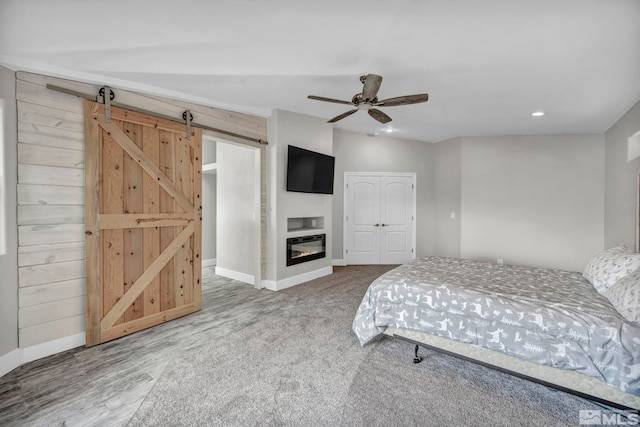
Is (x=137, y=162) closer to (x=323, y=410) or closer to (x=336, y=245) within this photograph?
(x=323, y=410)

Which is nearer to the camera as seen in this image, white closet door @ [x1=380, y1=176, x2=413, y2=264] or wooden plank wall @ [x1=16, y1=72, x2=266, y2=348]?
wooden plank wall @ [x1=16, y1=72, x2=266, y2=348]

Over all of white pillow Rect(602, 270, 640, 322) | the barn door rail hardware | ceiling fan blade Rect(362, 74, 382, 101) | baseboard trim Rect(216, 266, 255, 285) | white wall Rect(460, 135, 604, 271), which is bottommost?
baseboard trim Rect(216, 266, 255, 285)

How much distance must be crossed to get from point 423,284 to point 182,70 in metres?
3.01

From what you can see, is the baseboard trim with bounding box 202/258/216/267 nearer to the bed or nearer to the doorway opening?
the doorway opening

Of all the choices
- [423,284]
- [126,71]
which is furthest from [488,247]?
[126,71]

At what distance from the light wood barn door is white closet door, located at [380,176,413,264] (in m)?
3.89

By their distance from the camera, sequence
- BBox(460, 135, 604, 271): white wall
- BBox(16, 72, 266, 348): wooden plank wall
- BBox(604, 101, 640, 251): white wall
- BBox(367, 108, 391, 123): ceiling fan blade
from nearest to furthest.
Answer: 1. BBox(16, 72, 266, 348): wooden plank wall
2. BBox(367, 108, 391, 123): ceiling fan blade
3. BBox(604, 101, 640, 251): white wall
4. BBox(460, 135, 604, 271): white wall

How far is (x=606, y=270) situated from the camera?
234 centimetres

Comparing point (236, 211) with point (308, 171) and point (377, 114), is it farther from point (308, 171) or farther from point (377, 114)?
point (377, 114)

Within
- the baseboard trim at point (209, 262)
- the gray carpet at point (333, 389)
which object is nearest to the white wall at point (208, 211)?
the baseboard trim at point (209, 262)

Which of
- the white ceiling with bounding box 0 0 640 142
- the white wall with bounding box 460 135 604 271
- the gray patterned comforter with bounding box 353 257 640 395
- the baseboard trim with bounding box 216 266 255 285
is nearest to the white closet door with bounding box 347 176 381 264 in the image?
the white wall with bounding box 460 135 604 271

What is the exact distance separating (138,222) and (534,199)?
6146mm

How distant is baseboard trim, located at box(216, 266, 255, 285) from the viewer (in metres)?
4.60

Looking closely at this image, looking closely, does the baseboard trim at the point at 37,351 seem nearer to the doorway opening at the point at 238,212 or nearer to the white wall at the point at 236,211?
the doorway opening at the point at 238,212
